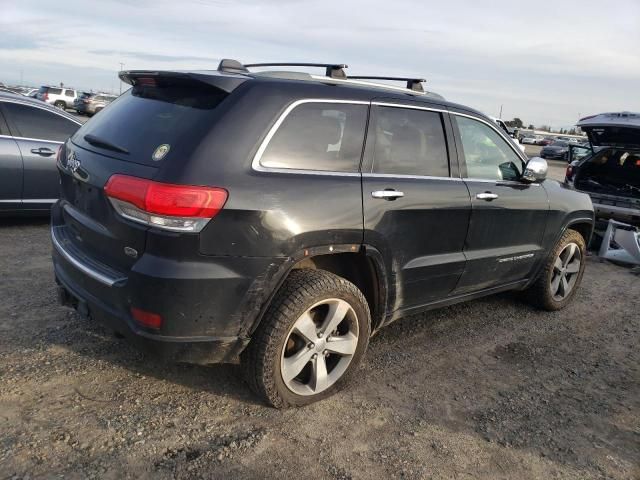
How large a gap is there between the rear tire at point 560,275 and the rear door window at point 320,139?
2.59 meters

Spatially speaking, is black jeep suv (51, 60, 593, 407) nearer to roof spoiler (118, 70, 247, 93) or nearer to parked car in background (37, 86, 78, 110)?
roof spoiler (118, 70, 247, 93)

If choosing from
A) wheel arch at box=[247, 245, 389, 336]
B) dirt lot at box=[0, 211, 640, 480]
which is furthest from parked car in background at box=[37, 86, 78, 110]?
wheel arch at box=[247, 245, 389, 336]

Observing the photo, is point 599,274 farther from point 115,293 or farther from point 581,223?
point 115,293

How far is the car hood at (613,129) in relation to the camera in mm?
7036

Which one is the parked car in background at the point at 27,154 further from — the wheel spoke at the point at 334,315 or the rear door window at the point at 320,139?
the wheel spoke at the point at 334,315

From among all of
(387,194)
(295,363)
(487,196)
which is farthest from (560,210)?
(295,363)

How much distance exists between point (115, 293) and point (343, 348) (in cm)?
130

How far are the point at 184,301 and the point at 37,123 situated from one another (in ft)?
15.9

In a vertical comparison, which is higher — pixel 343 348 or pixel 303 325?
pixel 303 325

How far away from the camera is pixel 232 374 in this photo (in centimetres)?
342

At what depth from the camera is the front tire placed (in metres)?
2.87

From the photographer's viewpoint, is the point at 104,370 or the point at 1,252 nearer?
the point at 104,370

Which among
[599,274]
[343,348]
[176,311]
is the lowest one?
[599,274]

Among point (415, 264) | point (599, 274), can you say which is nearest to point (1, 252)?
point (415, 264)
